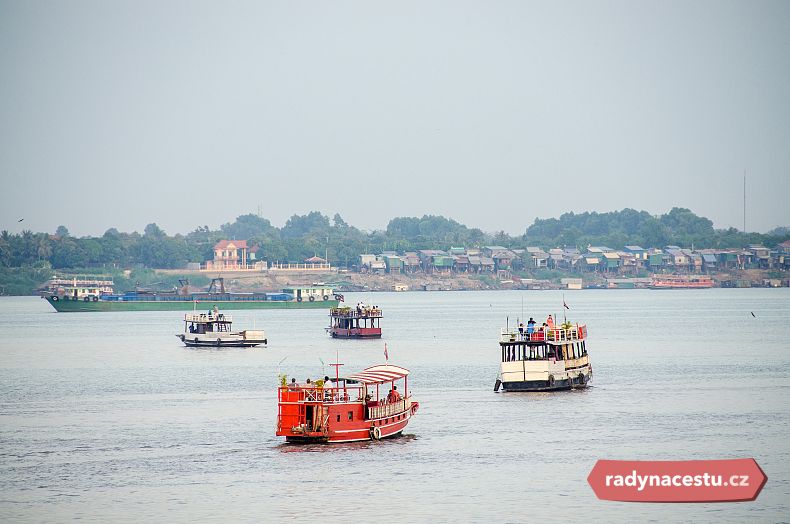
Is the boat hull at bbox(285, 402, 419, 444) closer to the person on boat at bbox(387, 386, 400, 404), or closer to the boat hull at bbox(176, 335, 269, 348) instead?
the person on boat at bbox(387, 386, 400, 404)

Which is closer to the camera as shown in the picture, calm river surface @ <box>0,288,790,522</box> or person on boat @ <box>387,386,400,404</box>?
calm river surface @ <box>0,288,790,522</box>

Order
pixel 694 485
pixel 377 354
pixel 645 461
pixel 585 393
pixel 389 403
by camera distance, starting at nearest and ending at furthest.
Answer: pixel 694 485, pixel 645 461, pixel 389 403, pixel 585 393, pixel 377 354

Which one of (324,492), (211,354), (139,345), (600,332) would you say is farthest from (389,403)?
(600,332)

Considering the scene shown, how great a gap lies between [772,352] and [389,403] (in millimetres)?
73113

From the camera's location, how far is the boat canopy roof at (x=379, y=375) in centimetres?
6744

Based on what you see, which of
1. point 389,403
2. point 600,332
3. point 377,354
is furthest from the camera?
point 600,332

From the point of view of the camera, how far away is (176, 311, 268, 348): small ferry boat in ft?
461

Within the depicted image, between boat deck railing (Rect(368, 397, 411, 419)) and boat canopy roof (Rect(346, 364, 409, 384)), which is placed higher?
boat canopy roof (Rect(346, 364, 409, 384))

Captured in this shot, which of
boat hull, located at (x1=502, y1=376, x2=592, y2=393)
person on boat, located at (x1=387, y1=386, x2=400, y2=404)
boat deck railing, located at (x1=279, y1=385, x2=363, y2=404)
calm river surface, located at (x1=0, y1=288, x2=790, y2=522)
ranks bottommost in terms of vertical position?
calm river surface, located at (x1=0, y1=288, x2=790, y2=522)

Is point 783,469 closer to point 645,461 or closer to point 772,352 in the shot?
point 645,461

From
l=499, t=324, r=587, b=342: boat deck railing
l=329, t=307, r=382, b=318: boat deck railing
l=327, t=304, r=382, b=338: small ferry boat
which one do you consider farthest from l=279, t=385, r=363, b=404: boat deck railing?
l=327, t=304, r=382, b=338: small ferry boat

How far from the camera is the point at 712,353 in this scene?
131125 millimetres

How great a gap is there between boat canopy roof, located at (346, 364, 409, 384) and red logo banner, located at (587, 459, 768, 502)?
1411 centimetres

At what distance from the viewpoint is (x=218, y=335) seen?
143 m
